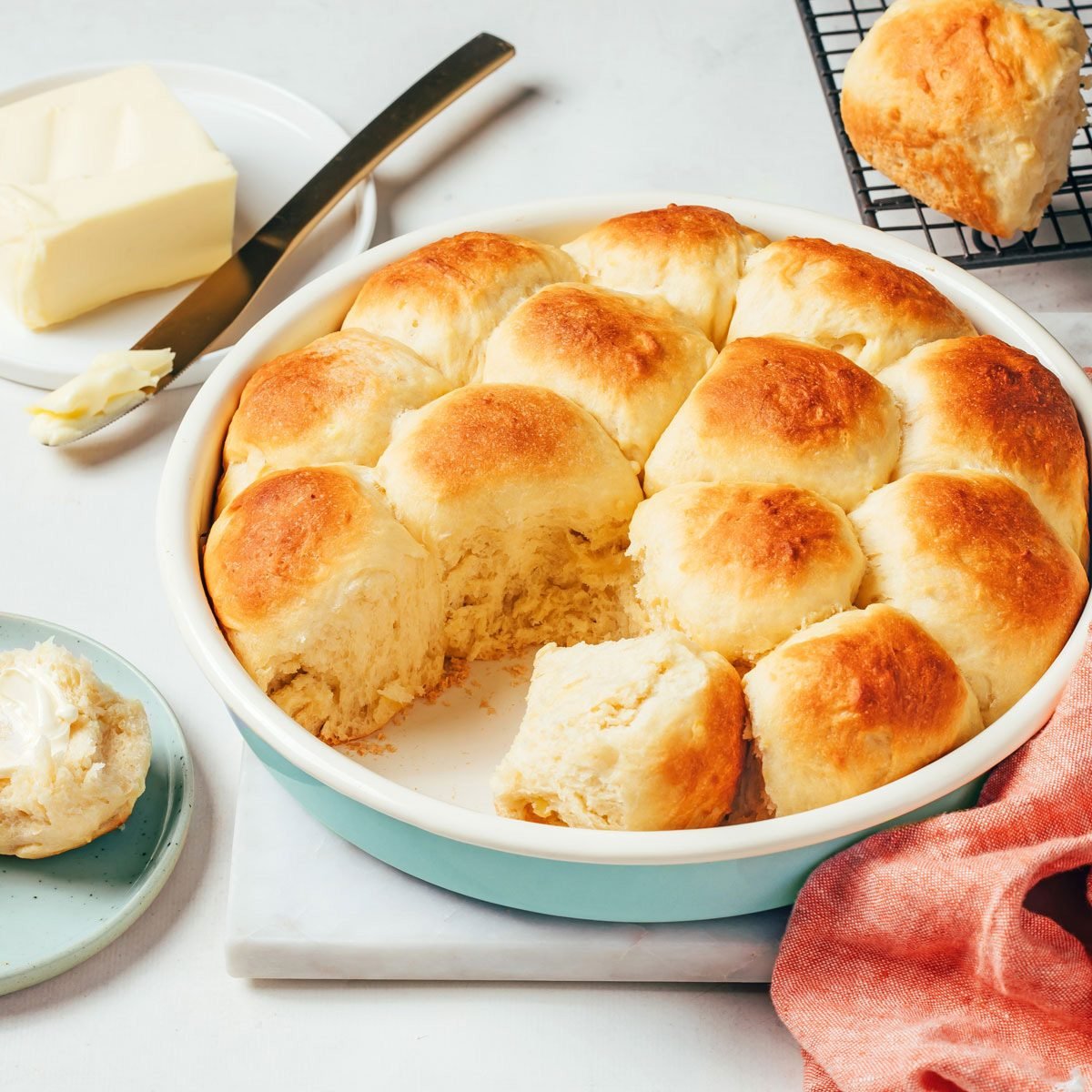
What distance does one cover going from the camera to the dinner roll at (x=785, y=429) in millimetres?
1709

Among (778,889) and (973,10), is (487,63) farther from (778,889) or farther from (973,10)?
(778,889)

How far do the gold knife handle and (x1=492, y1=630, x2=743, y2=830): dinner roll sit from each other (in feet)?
3.53

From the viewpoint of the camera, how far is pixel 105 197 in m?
2.42

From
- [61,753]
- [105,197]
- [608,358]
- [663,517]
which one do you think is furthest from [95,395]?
[663,517]

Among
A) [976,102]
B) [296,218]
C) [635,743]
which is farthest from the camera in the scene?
[296,218]

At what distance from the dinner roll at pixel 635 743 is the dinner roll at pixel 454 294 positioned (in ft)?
1.80

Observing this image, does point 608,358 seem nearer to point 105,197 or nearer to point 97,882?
point 97,882

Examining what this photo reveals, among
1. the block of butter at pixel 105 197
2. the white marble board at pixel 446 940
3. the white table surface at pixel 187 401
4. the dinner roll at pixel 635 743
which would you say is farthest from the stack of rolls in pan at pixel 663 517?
the block of butter at pixel 105 197

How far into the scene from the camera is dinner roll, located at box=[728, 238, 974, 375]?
190cm

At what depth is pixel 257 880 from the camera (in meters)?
1.68

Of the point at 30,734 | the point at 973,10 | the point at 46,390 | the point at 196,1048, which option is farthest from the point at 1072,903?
the point at 46,390

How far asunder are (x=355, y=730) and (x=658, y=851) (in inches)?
19.4

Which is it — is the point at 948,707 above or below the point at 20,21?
below

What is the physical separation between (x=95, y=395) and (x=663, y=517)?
3.36 ft
